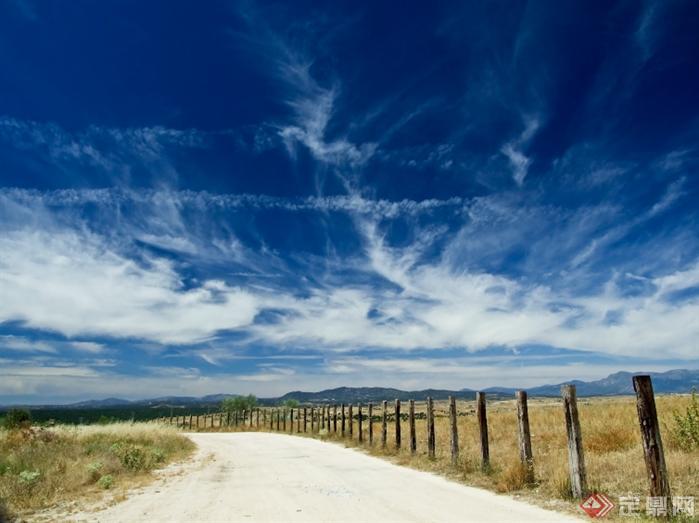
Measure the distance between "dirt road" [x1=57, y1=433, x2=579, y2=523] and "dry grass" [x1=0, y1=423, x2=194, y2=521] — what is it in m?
1.38

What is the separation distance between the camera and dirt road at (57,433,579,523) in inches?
320

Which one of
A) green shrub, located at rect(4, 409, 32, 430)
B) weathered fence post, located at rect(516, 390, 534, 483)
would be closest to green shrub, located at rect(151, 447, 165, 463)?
green shrub, located at rect(4, 409, 32, 430)

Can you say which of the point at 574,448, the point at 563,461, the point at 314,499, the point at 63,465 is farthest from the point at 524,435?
the point at 63,465

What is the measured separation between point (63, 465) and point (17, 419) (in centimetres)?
1546

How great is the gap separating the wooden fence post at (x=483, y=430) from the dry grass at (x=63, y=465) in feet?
29.7

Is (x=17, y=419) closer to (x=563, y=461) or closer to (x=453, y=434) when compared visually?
(x=453, y=434)

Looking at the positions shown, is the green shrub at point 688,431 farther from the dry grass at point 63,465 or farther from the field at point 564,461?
the dry grass at point 63,465

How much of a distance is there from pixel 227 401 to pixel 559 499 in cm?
8077

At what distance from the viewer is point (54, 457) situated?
15273mm

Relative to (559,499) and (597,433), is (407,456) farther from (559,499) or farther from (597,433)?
(559,499)

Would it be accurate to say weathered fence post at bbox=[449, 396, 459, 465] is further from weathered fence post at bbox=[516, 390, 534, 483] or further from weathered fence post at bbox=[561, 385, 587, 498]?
weathered fence post at bbox=[561, 385, 587, 498]

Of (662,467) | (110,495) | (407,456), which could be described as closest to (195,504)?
(110,495)

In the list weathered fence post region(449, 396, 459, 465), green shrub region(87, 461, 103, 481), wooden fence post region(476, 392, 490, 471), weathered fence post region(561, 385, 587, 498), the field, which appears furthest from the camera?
weathered fence post region(449, 396, 459, 465)

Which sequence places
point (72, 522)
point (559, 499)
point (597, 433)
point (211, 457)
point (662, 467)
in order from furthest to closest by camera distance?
point (211, 457)
point (597, 433)
point (559, 499)
point (72, 522)
point (662, 467)
